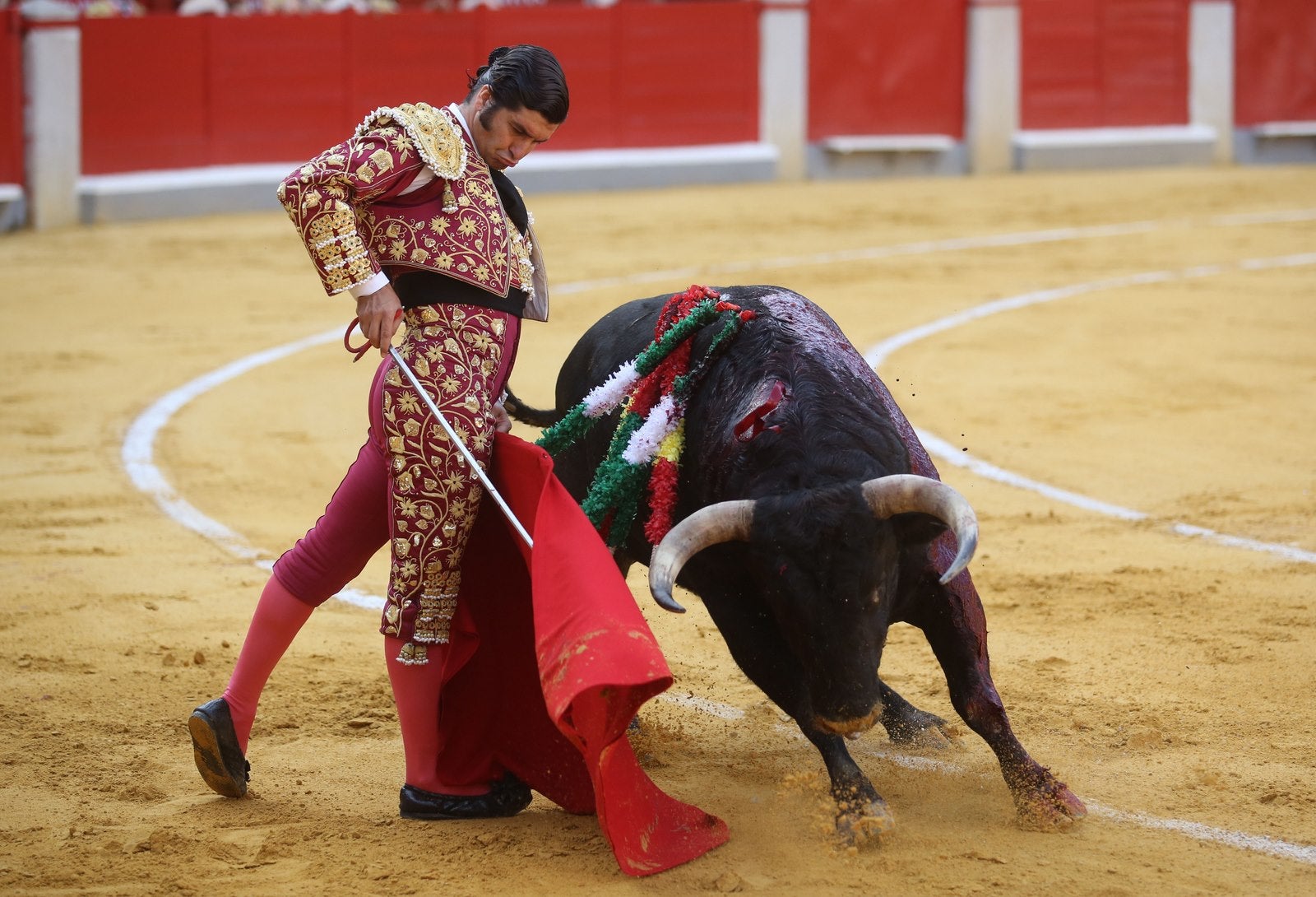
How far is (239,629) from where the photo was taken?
377 centimetres

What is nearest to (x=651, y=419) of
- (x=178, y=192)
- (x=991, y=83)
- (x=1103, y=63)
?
(x=178, y=192)

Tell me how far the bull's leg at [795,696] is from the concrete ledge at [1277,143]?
43.6 ft

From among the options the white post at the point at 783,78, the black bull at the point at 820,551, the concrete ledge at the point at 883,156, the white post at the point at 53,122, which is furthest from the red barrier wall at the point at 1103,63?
the black bull at the point at 820,551

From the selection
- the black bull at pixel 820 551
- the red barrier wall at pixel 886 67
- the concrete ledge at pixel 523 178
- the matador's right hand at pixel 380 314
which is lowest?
the black bull at pixel 820 551

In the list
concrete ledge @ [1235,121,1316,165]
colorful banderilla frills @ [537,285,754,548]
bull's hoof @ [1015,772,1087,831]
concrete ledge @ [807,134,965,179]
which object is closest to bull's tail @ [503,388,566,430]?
colorful banderilla frills @ [537,285,754,548]

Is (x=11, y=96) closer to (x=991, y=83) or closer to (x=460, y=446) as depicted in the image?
(x=991, y=83)

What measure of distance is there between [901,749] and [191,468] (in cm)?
296

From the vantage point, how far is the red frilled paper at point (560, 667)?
248cm

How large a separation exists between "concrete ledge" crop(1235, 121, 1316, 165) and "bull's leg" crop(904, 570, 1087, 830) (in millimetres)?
13158

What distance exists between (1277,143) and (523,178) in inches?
285

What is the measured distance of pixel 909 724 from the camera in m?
3.04

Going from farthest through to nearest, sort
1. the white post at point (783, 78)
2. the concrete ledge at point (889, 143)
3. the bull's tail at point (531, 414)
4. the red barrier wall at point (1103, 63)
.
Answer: the red barrier wall at point (1103, 63) → the concrete ledge at point (889, 143) → the white post at point (783, 78) → the bull's tail at point (531, 414)

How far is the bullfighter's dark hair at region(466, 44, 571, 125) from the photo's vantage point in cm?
254

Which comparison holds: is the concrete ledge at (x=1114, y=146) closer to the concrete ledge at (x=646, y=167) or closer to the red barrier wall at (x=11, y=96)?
the concrete ledge at (x=646, y=167)
